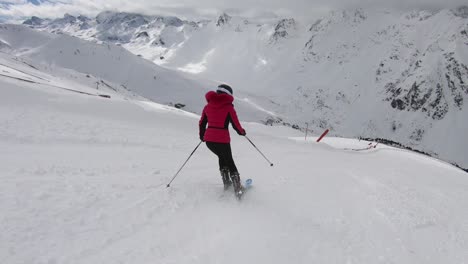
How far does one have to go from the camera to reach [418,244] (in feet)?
22.7

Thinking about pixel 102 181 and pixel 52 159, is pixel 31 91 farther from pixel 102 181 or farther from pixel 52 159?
pixel 102 181

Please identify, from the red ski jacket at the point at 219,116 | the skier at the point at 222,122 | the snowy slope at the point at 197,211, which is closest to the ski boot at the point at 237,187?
the skier at the point at 222,122

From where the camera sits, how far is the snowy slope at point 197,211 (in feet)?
19.1

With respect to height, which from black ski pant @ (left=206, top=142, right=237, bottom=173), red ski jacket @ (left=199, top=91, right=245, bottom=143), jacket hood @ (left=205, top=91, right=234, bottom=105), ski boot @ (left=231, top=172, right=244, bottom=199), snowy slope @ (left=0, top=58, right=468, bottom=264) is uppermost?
jacket hood @ (left=205, top=91, right=234, bottom=105)

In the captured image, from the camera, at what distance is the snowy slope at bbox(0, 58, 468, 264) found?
5828mm

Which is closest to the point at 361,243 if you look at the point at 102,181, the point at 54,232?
the point at 54,232

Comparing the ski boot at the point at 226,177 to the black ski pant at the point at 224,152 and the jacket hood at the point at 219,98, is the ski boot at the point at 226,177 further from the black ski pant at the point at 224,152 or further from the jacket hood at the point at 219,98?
the jacket hood at the point at 219,98

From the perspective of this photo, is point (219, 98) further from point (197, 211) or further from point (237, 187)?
point (197, 211)

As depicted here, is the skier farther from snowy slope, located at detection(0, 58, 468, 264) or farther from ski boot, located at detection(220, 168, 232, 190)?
snowy slope, located at detection(0, 58, 468, 264)

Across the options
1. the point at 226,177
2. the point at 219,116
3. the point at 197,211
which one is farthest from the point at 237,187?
the point at 219,116

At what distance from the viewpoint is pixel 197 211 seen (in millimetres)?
7637

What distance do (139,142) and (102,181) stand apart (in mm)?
6193

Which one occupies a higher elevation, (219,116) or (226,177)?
(219,116)

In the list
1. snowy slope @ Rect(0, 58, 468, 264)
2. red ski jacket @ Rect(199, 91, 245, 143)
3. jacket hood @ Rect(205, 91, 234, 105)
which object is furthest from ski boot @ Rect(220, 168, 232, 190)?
jacket hood @ Rect(205, 91, 234, 105)
